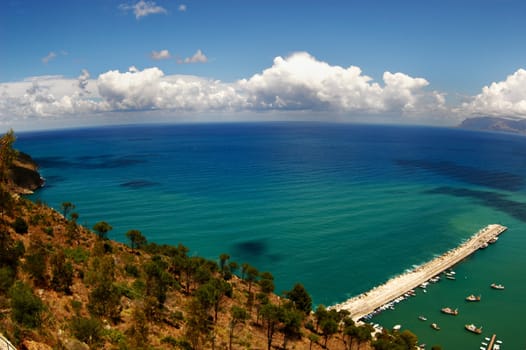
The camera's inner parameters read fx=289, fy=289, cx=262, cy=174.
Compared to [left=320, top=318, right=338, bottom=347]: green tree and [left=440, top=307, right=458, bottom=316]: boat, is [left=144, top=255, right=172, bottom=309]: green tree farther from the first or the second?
[left=440, top=307, right=458, bottom=316]: boat

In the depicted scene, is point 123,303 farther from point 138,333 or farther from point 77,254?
point 77,254

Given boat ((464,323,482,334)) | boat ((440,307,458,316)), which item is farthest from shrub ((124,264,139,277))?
boat ((464,323,482,334))

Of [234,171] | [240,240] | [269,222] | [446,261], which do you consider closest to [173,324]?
[240,240]

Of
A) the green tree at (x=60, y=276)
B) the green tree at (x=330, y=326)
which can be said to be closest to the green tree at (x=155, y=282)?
the green tree at (x=60, y=276)

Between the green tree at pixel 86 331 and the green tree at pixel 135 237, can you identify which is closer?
the green tree at pixel 86 331

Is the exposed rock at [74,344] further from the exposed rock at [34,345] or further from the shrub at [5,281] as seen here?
the shrub at [5,281]

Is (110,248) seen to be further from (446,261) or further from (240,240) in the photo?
(446,261)


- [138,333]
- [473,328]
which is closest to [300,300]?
[138,333]
